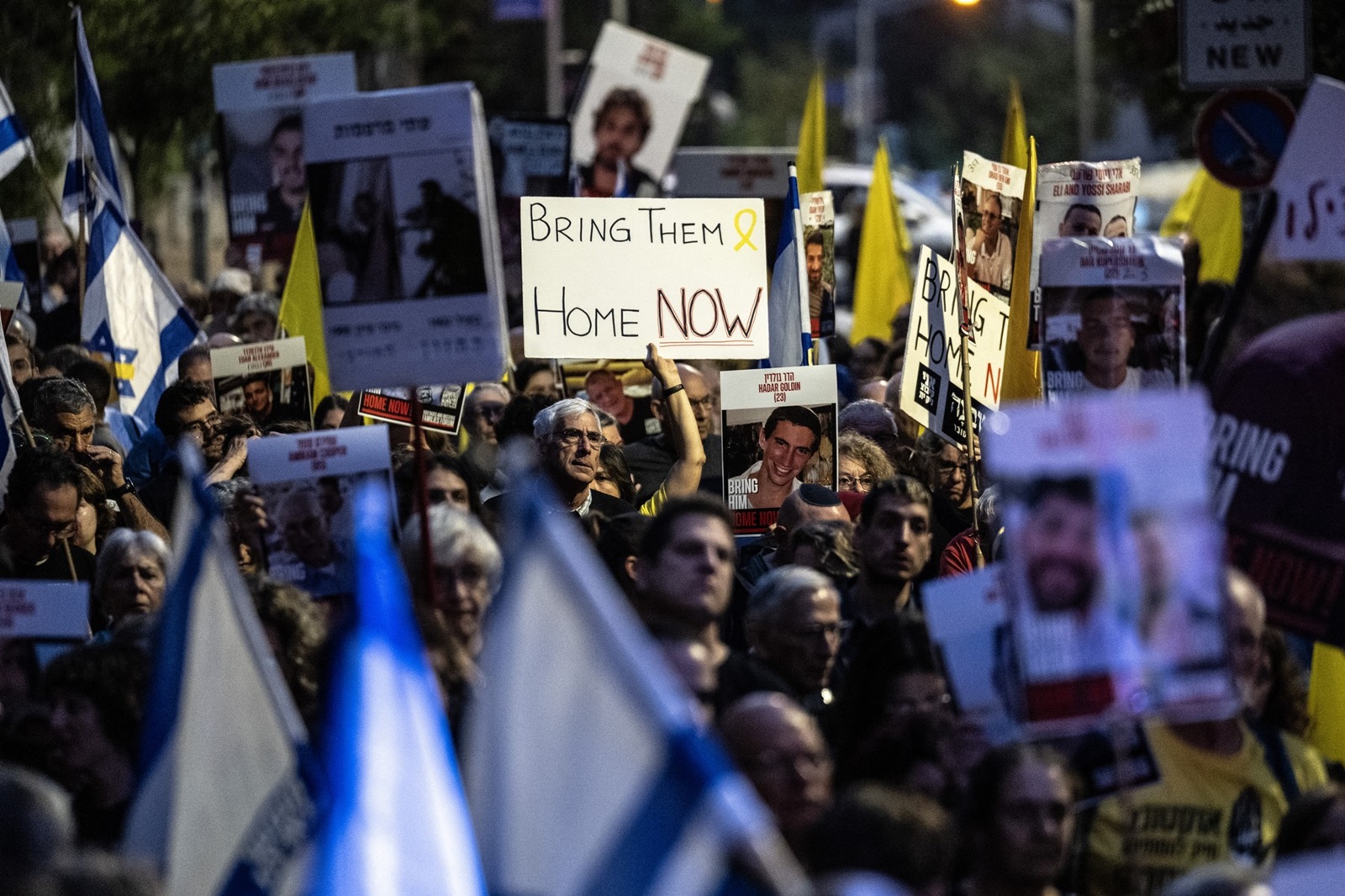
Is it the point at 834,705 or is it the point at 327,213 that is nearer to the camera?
the point at 834,705

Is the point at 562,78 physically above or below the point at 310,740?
above

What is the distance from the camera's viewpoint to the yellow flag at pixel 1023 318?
7.59 metres

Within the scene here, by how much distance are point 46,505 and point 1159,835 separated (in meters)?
3.54

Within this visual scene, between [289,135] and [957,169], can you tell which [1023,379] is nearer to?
[957,169]

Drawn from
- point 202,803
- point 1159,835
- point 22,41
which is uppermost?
point 22,41

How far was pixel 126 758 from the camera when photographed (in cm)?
464

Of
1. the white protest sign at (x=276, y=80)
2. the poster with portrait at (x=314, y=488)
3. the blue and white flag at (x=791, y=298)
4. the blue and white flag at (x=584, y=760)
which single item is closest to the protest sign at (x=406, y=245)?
the poster with portrait at (x=314, y=488)

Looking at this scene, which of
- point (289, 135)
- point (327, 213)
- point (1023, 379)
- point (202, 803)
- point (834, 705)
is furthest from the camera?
point (289, 135)

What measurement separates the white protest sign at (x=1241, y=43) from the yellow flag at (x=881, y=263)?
5.66m

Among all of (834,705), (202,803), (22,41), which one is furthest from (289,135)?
(202,803)

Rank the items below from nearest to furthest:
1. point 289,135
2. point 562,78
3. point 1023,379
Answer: point 1023,379 → point 289,135 → point 562,78

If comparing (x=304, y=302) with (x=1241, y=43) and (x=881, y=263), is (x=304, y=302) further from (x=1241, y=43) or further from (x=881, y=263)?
(x=1241, y=43)

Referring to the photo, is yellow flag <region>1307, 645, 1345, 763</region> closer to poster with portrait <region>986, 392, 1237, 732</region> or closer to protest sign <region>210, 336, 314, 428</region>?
poster with portrait <region>986, 392, 1237, 732</region>

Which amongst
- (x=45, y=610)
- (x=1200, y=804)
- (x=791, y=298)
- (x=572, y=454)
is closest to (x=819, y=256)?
(x=791, y=298)
